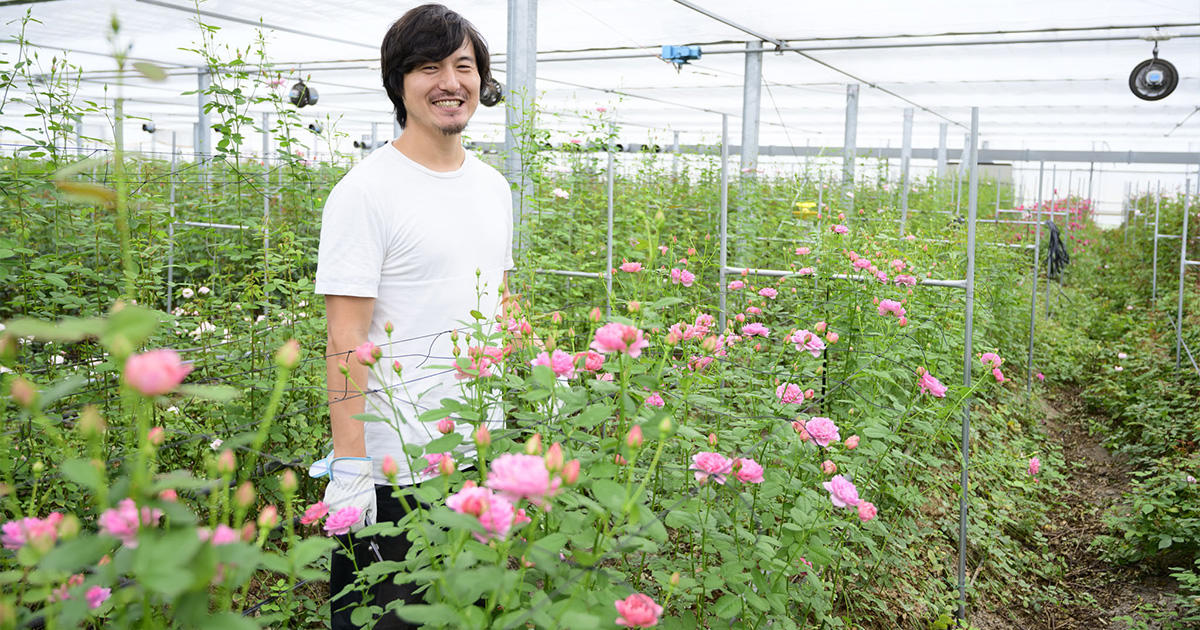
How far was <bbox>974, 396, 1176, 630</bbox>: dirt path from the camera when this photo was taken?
2.75 metres

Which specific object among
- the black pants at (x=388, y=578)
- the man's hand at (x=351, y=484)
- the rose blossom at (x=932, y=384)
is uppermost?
the rose blossom at (x=932, y=384)

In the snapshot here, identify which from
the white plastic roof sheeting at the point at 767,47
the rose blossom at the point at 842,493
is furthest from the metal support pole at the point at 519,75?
the rose blossom at the point at 842,493

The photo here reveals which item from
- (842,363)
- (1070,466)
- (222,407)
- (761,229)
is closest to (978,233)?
(761,229)

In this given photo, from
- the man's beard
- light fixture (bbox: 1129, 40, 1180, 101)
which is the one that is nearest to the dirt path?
the man's beard

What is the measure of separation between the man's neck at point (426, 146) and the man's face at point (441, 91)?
19 mm

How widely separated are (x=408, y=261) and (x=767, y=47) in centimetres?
548

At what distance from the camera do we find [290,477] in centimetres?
70

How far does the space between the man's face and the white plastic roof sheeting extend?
1.84 meters

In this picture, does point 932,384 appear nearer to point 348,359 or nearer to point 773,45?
point 348,359

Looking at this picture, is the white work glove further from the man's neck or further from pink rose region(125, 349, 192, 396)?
pink rose region(125, 349, 192, 396)

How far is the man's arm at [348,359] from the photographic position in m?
1.38

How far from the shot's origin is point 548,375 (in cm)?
96

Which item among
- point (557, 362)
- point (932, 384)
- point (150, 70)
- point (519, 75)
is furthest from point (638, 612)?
point (519, 75)

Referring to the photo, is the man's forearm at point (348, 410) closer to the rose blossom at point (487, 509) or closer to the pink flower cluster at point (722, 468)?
the pink flower cluster at point (722, 468)
